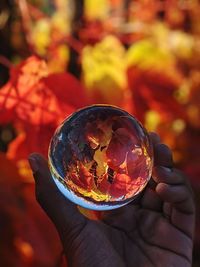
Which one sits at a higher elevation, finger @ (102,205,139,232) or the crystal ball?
the crystal ball

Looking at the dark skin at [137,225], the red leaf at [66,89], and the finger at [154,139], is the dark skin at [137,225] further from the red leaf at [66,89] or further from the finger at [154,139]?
the red leaf at [66,89]

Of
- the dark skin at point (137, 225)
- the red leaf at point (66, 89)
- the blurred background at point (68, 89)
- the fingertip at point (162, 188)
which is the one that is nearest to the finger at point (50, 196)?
the dark skin at point (137, 225)

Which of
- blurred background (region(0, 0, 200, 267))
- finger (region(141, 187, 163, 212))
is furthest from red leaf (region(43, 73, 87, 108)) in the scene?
finger (region(141, 187, 163, 212))

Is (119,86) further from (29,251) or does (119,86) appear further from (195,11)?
(195,11)

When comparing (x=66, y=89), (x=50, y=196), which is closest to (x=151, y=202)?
(x=50, y=196)

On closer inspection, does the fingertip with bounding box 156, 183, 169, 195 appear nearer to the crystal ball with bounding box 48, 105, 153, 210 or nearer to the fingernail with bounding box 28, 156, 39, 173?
the crystal ball with bounding box 48, 105, 153, 210

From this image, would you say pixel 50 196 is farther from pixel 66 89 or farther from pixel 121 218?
pixel 66 89

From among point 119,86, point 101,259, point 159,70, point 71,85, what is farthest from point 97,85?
point 101,259
